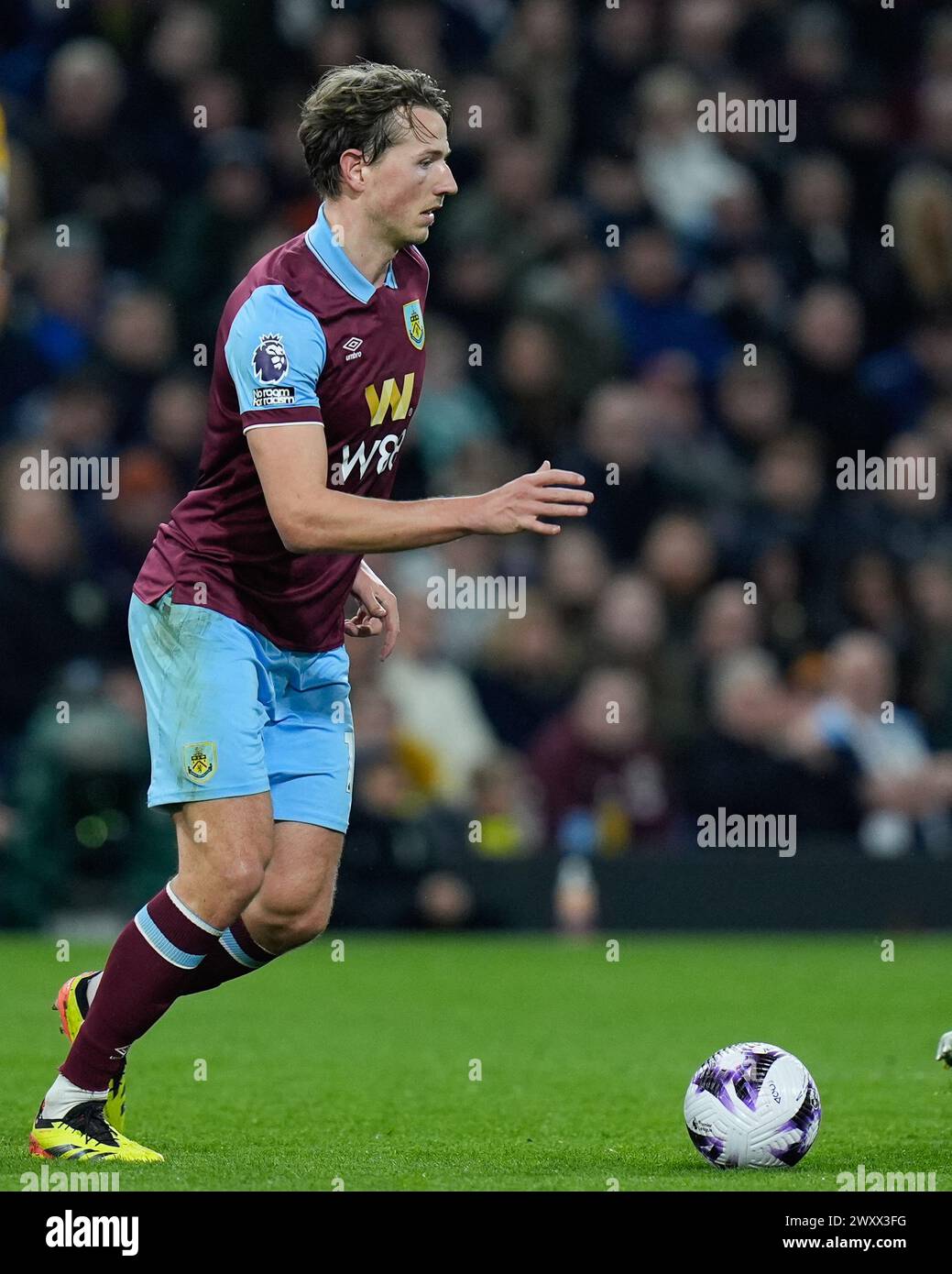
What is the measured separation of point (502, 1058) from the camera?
7117 millimetres

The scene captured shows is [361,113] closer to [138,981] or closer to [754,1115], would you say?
[138,981]

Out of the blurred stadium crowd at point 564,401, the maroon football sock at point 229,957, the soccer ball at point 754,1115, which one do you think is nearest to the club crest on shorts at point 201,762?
the maroon football sock at point 229,957

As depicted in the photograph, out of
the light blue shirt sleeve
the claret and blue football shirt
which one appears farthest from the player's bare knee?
the light blue shirt sleeve

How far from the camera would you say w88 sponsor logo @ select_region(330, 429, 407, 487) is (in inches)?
197

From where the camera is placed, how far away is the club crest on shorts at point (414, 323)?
16.8ft

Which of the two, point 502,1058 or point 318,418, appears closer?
point 318,418

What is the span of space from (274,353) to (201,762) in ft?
2.93

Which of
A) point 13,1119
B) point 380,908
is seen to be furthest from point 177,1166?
point 380,908

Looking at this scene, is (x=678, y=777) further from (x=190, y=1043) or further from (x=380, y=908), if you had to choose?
(x=190, y=1043)

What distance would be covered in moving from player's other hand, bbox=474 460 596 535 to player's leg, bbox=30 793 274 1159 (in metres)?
0.85

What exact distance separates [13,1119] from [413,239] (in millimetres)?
2386

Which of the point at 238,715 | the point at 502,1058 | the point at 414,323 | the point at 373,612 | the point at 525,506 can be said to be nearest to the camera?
the point at 525,506

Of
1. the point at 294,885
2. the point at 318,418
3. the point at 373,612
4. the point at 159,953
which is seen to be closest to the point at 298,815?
the point at 294,885

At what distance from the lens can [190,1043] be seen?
24.4 feet
